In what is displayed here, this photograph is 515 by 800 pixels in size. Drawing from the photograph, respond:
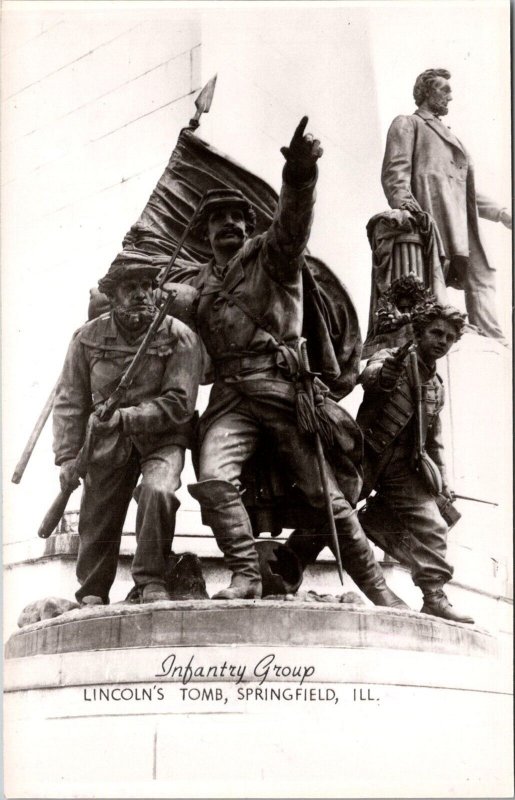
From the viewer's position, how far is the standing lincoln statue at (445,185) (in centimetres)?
1009

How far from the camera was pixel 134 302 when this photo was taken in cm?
923

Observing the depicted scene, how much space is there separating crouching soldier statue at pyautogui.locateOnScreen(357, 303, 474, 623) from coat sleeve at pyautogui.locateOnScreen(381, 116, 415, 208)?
835 mm

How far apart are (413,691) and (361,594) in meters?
0.68

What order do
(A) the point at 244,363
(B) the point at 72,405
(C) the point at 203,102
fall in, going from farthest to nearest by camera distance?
(C) the point at 203,102, (B) the point at 72,405, (A) the point at 244,363

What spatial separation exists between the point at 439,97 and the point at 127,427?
8.33 feet

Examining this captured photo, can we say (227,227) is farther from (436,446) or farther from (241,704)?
(241,704)

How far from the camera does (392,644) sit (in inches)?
349

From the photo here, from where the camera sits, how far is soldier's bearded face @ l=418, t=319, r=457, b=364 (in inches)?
369

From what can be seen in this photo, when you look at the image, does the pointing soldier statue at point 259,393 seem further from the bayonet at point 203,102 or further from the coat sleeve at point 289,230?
the bayonet at point 203,102

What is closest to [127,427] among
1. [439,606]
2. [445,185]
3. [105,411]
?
[105,411]

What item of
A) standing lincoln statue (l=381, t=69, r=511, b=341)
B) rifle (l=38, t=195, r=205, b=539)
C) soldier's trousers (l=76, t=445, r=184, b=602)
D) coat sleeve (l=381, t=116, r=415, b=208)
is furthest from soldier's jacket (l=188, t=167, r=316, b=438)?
standing lincoln statue (l=381, t=69, r=511, b=341)

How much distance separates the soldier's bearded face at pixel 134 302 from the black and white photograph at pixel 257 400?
0.04 ft

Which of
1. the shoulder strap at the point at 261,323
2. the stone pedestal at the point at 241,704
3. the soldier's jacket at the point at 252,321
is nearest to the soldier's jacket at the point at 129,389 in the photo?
the soldier's jacket at the point at 252,321

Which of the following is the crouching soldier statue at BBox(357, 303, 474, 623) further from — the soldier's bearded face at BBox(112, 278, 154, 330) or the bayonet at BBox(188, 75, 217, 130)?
the bayonet at BBox(188, 75, 217, 130)
